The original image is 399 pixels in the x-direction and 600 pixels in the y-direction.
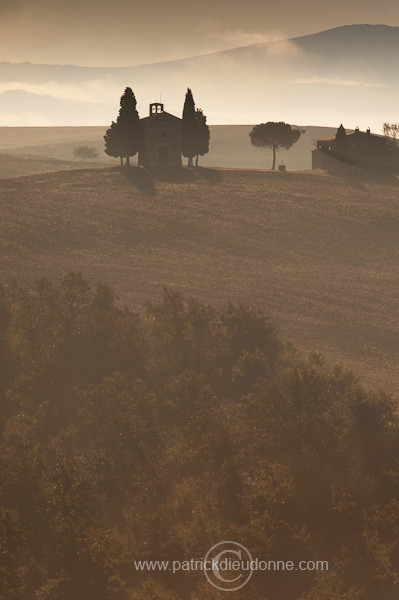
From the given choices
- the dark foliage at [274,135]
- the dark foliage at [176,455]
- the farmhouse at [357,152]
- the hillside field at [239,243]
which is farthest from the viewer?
the dark foliage at [274,135]

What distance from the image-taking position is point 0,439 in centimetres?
3981

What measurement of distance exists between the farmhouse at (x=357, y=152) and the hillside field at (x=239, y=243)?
7101 millimetres

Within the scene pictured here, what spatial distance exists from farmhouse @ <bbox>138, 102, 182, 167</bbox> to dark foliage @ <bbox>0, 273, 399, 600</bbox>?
5656 centimetres

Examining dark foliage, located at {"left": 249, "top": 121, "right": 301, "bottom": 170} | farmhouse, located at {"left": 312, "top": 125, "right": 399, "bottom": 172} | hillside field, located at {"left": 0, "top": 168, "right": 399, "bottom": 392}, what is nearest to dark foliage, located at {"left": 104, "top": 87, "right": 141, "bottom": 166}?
hillside field, located at {"left": 0, "top": 168, "right": 399, "bottom": 392}

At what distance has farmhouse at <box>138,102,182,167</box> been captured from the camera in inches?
4087

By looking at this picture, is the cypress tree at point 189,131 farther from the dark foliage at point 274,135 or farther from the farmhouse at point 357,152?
the farmhouse at point 357,152

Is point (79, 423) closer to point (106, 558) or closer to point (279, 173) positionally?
point (106, 558)

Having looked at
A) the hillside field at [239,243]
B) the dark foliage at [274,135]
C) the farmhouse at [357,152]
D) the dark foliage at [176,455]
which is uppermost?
the dark foliage at [274,135]

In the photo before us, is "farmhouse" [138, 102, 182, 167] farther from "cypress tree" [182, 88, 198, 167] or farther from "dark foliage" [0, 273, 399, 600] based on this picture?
"dark foliage" [0, 273, 399, 600]

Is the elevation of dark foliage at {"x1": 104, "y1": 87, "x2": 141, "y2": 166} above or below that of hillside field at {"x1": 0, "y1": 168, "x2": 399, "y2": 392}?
above

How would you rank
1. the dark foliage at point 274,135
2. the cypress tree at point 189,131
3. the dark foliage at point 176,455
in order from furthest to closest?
the dark foliage at point 274,135 → the cypress tree at point 189,131 → the dark foliage at point 176,455

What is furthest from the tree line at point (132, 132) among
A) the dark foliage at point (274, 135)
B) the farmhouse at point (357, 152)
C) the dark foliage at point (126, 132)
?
the farmhouse at point (357, 152)

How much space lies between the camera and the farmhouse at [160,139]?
10381 cm

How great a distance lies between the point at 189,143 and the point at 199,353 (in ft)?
210
